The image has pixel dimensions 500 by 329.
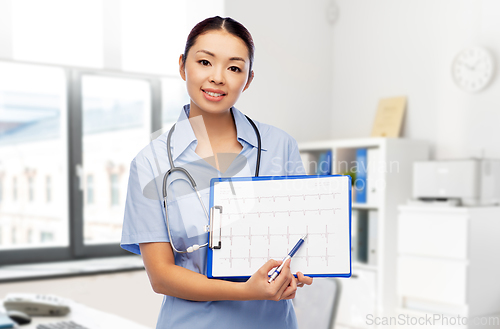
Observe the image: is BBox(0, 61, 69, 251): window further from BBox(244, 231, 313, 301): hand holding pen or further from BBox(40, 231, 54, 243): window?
BBox(244, 231, 313, 301): hand holding pen

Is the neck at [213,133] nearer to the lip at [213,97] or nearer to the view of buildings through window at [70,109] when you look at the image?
the lip at [213,97]

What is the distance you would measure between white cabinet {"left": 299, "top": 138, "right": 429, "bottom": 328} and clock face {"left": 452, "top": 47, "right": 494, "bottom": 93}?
487 mm

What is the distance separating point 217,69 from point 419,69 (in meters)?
3.07

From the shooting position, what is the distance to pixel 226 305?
0.77 meters

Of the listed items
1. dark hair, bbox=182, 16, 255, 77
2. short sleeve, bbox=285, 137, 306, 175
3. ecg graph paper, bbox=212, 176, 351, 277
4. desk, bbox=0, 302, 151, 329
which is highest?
dark hair, bbox=182, 16, 255, 77

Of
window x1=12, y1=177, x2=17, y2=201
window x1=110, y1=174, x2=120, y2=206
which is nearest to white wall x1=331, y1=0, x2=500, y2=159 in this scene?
window x1=110, y1=174, x2=120, y2=206

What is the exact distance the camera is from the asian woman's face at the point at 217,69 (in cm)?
74

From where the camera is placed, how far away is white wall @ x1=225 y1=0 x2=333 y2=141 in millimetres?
3574

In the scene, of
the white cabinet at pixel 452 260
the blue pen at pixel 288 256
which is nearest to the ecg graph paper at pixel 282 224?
the blue pen at pixel 288 256

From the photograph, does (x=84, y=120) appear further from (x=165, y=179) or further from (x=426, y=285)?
(x=165, y=179)

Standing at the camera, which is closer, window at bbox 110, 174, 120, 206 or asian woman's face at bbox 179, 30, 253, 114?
asian woman's face at bbox 179, 30, 253, 114

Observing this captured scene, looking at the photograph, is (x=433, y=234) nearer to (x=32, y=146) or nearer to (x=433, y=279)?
(x=433, y=279)

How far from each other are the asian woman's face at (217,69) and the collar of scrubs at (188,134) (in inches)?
2.5

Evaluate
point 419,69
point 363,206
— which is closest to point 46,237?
point 363,206
